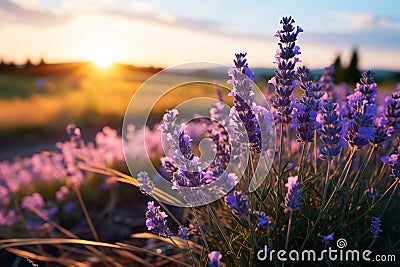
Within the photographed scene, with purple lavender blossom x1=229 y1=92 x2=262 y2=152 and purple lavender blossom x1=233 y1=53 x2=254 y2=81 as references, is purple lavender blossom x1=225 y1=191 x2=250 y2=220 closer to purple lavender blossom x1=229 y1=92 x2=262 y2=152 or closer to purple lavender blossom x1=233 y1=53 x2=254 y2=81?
purple lavender blossom x1=229 y1=92 x2=262 y2=152

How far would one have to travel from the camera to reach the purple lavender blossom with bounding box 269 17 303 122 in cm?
176

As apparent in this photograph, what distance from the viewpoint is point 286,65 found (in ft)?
5.82

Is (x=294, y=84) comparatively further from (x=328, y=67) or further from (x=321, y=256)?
(x=328, y=67)

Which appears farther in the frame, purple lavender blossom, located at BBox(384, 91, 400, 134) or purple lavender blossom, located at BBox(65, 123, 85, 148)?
purple lavender blossom, located at BBox(65, 123, 85, 148)

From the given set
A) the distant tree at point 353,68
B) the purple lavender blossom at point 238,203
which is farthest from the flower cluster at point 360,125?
the distant tree at point 353,68

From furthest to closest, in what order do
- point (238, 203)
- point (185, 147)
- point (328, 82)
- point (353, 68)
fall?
point (353, 68), point (328, 82), point (185, 147), point (238, 203)

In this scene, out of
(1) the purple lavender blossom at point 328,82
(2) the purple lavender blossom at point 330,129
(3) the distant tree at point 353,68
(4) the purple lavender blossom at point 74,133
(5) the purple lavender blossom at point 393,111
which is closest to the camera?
(2) the purple lavender blossom at point 330,129

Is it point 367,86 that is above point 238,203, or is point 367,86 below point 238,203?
above

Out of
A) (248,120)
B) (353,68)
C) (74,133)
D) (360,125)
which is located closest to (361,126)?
(360,125)

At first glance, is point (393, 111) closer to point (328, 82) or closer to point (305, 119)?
point (305, 119)

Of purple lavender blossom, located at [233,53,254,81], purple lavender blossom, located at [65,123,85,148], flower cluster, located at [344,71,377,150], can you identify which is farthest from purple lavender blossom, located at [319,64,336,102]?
purple lavender blossom, located at [65,123,85,148]

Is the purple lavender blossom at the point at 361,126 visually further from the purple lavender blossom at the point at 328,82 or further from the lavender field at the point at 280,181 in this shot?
the purple lavender blossom at the point at 328,82

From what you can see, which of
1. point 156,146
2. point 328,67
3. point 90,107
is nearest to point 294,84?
point 328,67

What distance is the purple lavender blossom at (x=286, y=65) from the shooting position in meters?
1.76
